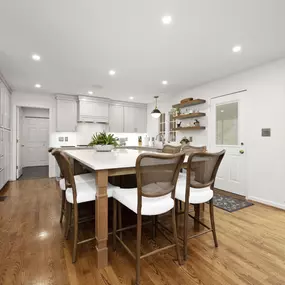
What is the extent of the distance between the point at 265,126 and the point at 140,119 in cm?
427

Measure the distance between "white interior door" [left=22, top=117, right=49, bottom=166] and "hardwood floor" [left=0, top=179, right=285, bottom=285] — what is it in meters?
5.30

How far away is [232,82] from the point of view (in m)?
3.79

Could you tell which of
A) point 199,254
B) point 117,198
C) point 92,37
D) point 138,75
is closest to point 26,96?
point 138,75

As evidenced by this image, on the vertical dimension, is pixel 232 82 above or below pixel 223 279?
above

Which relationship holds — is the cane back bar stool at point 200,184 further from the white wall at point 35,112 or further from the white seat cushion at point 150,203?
the white wall at point 35,112

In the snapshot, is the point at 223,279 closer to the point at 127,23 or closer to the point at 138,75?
the point at 127,23

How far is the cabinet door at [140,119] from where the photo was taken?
6746 millimetres

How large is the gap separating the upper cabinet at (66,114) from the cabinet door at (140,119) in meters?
2.20

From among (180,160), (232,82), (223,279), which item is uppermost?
(232,82)

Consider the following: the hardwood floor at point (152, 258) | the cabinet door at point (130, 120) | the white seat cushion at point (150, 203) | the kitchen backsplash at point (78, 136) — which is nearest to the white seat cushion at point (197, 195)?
the white seat cushion at point (150, 203)

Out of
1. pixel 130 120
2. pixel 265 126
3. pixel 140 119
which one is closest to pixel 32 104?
pixel 130 120

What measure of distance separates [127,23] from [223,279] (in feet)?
8.95

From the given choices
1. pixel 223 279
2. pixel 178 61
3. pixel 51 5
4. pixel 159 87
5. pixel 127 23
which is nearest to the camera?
pixel 223 279

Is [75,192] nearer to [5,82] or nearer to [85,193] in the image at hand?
[85,193]
